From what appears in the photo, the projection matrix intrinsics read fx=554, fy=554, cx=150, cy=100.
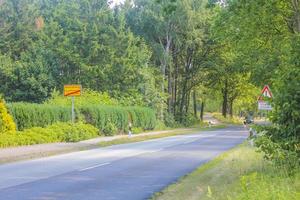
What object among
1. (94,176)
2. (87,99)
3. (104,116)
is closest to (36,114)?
(104,116)

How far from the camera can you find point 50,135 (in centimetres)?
3169

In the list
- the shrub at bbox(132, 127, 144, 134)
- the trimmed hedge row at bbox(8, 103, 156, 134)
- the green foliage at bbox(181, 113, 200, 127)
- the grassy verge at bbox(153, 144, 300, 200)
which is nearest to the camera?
the grassy verge at bbox(153, 144, 300, 200)

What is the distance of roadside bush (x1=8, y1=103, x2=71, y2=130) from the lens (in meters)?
31.7

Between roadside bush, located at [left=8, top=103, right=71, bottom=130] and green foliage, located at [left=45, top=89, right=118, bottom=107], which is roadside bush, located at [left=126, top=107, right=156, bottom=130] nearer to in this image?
green foliage, located at [left=45, top=89, right=118, bottom=107]

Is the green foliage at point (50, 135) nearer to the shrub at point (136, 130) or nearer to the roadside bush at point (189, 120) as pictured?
the shrub at point (136, 130)

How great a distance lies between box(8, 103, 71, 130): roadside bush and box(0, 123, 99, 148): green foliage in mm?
784

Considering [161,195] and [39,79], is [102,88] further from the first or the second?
[161,195]

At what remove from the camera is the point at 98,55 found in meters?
57.4

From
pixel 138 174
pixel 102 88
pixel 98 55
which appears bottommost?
pixel 138 174

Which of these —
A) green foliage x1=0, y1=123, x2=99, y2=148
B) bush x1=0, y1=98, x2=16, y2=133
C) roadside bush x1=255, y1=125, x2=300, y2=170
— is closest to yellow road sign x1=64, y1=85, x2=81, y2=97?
green foliage x1=0, y1=123, x2=99, y2=148

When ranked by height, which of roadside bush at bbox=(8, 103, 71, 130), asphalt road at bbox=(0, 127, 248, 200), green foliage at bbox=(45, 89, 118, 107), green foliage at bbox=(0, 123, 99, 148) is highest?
green foliage at bbox=(45, 89, 118, 107)

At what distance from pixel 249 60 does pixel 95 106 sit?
1385 centimetres

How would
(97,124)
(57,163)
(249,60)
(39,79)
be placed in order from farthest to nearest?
1. (39,79)
2. (97,124)
3. (249,60)
4. (57,163)

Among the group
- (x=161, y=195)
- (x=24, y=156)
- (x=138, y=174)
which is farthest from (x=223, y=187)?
(x=24, y=156)
